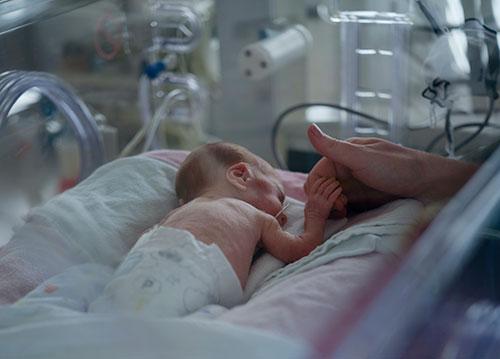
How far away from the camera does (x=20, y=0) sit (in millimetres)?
1256

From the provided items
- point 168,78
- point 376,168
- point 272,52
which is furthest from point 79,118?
point 376,168

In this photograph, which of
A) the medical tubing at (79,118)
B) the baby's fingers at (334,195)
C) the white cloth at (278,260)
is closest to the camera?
the white cloth at (278,260)

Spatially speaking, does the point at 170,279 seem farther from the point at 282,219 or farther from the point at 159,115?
the point at 159,115

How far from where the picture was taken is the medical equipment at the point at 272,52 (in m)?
1.77

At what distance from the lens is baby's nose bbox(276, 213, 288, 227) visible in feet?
3.70

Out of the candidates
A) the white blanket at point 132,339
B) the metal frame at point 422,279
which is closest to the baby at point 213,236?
the white blanket at point 132,339

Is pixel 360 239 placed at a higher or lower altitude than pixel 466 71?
lower

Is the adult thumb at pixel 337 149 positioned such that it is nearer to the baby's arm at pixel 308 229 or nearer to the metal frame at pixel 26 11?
the baby's arm at pixel 308 229

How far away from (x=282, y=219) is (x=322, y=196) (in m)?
0.07

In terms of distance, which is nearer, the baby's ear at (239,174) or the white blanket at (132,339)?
the white blanket at (132,339)

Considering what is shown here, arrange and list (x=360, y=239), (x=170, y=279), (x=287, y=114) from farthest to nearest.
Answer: (x=287, y=114)
(x=360, y=239)
(x=170, y=279)

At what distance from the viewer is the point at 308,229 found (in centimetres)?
108

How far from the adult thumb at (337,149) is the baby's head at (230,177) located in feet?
0.33

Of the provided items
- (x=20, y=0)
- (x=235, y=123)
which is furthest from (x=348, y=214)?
(x=235, y=123)
